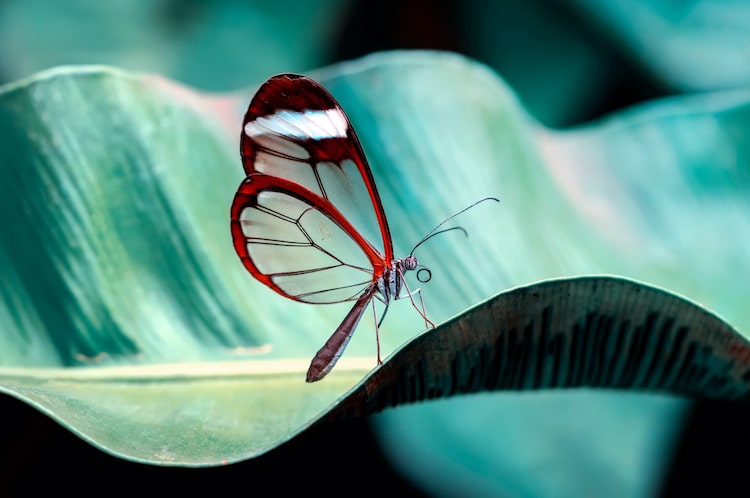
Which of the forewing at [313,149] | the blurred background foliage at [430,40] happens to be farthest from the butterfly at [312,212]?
the blurred background foliage at [430,40]

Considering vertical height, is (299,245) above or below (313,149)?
below

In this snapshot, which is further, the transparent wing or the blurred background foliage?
the blurred background foliage

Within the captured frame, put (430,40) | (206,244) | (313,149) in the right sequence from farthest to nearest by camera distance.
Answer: (430,40) → (206,244) → (313,149)

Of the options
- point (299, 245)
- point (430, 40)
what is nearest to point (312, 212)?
point (299, 245)

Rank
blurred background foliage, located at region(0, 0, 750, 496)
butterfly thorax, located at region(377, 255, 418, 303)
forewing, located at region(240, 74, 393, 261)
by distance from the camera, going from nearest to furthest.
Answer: forewing, located at region(240, 74, 393, 261) → butterfly thorax, located at region(377, 255, 418, 303) → blurred background foliage, located at region(0, 0, 750, 496)

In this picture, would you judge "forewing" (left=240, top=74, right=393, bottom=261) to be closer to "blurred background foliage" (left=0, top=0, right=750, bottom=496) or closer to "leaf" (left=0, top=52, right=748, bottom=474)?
"leaf" (left=0, top=52, right=748, bottom=474)

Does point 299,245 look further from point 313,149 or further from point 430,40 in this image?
point 430,40

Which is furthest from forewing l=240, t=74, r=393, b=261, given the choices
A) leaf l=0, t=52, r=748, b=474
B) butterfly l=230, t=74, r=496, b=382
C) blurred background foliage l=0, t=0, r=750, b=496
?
blurred background foliage l=0, t=0, r=750, b=496
